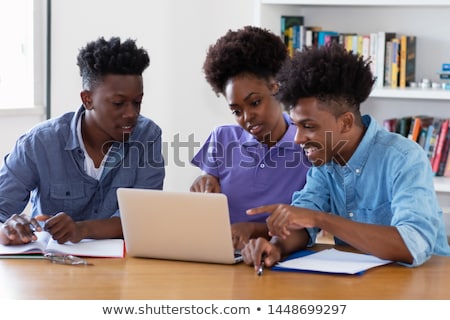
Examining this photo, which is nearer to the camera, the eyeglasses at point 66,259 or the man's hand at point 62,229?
the eyeglasses at point 66,259

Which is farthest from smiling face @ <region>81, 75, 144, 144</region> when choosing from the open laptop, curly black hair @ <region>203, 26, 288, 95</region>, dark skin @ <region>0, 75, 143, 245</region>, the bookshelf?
the bookshelf

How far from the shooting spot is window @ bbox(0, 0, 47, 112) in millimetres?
3916

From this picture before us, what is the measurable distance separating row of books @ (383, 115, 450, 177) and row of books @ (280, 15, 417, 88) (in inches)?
7.4

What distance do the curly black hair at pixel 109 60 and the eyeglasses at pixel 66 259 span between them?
67cm

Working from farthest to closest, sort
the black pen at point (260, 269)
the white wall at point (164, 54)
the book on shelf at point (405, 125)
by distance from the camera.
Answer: the white wall at point (164, 54)
the book on shelf at point (405, 125)
the black pen at point (260, 269)

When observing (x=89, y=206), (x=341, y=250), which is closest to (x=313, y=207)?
(x=341, y=250)

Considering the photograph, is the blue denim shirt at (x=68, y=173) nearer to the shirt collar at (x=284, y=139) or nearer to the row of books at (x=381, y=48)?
the shirt collar at (x=284, y=139)

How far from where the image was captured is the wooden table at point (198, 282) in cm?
171

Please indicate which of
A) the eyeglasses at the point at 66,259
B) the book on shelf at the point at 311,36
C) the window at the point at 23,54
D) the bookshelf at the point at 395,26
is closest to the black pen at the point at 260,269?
the eyeglasses at the point at 66,259

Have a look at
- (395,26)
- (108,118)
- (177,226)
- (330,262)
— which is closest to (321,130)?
(330,262)

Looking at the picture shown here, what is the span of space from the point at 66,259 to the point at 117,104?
2.03 ft

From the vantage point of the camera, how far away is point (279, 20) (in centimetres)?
376

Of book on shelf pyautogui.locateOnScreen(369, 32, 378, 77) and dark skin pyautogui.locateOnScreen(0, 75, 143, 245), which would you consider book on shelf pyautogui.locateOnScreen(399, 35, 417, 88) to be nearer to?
book on shelf pyautogui.locateOnScreen(369, 32, 378, 77)

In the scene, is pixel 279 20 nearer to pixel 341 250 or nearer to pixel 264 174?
pixel 264 174
